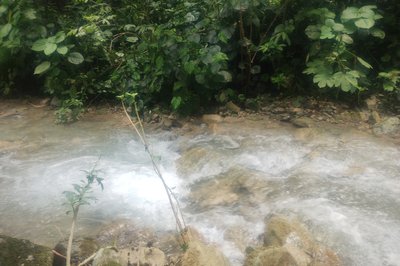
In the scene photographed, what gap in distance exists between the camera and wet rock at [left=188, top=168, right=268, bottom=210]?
3059 millimetres

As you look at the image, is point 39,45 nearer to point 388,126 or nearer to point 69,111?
point 69,111

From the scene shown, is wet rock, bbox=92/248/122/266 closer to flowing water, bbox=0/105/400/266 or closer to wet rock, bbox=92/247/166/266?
wet rock, bbox=92/247/166/266

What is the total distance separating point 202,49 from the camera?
401 cm

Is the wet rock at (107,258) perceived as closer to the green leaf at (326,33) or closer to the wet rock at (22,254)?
the wet rock at (22,254)

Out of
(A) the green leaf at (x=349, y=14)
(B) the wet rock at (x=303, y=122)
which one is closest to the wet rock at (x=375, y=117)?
(B) the wet rock at (x=303, y=122)

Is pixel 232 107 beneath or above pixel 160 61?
beneath

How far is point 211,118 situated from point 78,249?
7.45 ft

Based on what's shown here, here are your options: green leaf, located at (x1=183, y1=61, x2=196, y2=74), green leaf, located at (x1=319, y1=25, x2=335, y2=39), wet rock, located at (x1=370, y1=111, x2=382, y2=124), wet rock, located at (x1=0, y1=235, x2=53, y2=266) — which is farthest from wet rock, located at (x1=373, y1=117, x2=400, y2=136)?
wet rock, located at (x1=0, y1=235, x2=53, y2=266)

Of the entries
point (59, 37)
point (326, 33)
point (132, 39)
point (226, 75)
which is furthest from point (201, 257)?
point (59, 37)

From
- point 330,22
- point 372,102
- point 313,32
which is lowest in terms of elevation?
point 372,102

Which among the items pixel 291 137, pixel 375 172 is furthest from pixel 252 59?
pixel 375 172

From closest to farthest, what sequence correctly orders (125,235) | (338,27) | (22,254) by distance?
(22,254) < (125,235) < (338,27)

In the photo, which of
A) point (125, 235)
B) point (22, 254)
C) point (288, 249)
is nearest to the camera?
point (22, 254)

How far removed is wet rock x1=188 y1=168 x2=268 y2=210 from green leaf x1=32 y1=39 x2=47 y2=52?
251 centimetres
